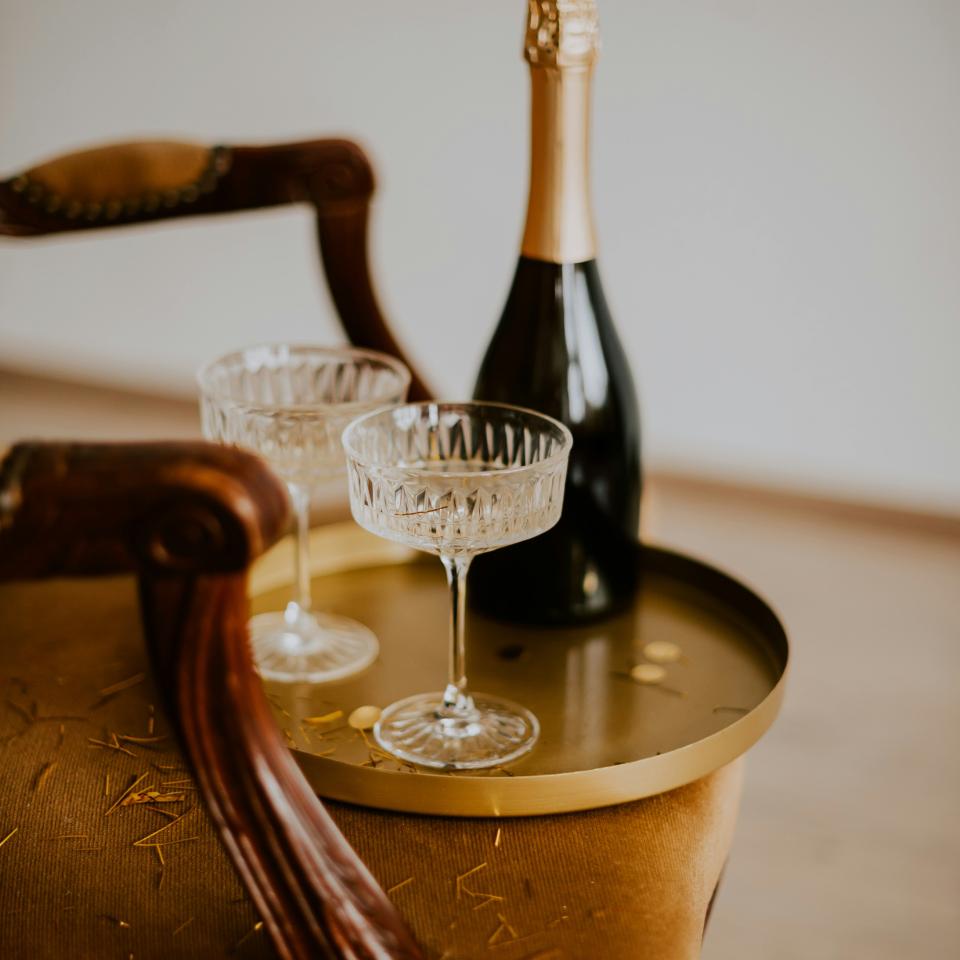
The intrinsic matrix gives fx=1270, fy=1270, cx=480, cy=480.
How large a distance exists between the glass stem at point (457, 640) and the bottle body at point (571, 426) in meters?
0.13

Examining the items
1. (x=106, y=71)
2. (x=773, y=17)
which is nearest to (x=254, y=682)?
(x=773, y=17)

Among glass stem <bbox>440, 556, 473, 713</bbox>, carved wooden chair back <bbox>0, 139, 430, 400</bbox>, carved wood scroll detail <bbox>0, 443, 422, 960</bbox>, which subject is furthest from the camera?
carved wooden chair back <bbox>0, 139, 430, 400</bbox>

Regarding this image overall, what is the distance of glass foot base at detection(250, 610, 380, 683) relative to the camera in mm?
752

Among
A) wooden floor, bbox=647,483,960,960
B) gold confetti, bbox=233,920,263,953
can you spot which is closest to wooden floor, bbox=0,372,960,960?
wooden floor, bbox=647,483,960,960

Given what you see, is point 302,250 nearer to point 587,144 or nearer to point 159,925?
point 587,144

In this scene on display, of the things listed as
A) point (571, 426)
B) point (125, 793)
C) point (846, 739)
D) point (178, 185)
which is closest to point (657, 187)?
point (846, 739)

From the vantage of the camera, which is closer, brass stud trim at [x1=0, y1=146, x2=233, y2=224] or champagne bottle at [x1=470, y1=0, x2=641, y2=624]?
champagne bottle at [x1=470, y1=0, x2=641, y2=624]

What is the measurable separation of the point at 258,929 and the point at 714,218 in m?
1.68

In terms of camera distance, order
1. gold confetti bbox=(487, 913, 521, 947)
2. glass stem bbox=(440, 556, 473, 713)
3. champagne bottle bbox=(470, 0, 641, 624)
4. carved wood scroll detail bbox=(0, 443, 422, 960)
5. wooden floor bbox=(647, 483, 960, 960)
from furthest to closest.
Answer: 1. wooden floor bbox=(647, 483, 960, 960)
2. champagne bottle bbox=(470, 0, 641, 624)
3. glass stem bbox=(440, 556, 473, 713)
4. gold confetti bbox=(487, 913, 521, 947)
5. carved wood scroll detail bbox=(0, 443, 422, 960)

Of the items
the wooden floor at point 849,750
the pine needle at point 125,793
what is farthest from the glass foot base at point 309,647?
the wooden floor at point 849,750

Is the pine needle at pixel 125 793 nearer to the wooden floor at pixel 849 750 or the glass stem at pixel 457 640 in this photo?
the glass stem at pixel 457 640

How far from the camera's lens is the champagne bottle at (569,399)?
30.3 inches

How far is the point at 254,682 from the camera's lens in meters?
0.50

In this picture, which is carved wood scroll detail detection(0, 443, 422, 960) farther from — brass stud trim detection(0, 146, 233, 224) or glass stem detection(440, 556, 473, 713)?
brass stud trim detection(0, 146, 233, 224)
